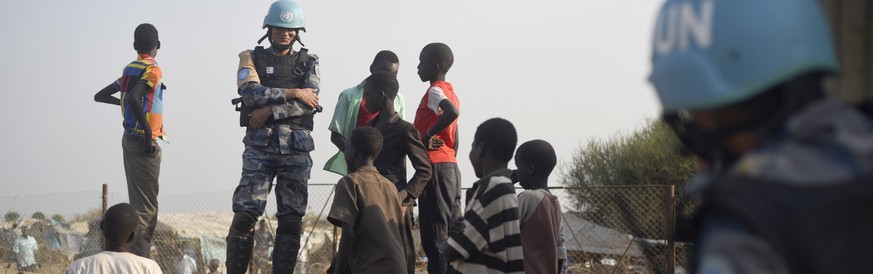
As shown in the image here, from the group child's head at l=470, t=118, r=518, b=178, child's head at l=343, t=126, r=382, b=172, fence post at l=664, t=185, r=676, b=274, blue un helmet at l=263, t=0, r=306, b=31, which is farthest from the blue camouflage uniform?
fence post at l=664, t=185, r=676, b=274

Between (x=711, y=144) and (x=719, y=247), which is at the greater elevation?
(x=711, y=144)

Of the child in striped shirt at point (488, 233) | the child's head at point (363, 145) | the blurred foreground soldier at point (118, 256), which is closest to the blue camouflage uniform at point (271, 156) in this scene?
the child's head at point (363, 145)

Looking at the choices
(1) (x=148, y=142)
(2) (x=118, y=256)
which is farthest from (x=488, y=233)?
(1) (x=148, y=142)

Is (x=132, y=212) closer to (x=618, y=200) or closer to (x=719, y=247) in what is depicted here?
(x=719, y=247)

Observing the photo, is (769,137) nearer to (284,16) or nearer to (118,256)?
(118,256)

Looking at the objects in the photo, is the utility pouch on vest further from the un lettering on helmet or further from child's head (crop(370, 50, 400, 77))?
the un lettering on helmet

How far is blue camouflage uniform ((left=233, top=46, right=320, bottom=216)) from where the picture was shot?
23.4 feet

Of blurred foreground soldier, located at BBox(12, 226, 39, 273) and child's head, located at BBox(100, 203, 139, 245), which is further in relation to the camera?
blurred foreground soldier, located at BBox(12, 226, 39, 273)

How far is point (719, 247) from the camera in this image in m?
1.70

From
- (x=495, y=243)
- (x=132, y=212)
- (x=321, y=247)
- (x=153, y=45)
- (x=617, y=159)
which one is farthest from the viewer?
(x=617, y=159)

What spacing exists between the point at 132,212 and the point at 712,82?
447cm

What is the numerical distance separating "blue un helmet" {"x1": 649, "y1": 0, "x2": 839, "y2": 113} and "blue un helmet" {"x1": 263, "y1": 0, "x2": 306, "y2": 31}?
5873mm

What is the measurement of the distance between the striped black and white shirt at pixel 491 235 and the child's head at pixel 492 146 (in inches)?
12.1

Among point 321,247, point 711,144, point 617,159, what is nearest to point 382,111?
point 711,144
